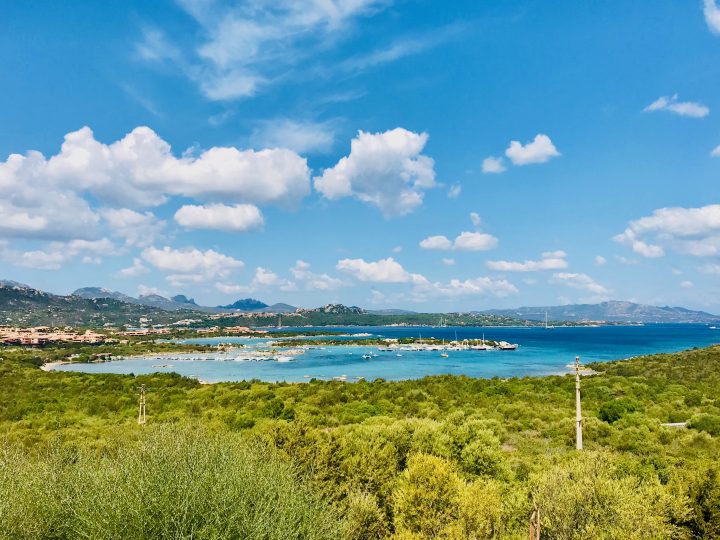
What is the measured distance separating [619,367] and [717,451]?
46.0 metres

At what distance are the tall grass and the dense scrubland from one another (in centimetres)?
3

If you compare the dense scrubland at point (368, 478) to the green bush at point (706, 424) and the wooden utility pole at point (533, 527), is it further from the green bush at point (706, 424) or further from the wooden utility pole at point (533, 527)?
the wooden utility pole at point (533, 527)

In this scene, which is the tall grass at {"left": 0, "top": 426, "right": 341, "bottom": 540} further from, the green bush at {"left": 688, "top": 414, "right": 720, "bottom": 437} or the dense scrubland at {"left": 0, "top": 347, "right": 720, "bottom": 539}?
the green bush at {"left": 688, "top": 414, "right": 720, "bottom": 437}

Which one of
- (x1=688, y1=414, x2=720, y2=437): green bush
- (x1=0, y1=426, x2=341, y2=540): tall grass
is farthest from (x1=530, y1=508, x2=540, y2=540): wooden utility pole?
(x1=688, y1=414, x2=720, y2=437): green bush

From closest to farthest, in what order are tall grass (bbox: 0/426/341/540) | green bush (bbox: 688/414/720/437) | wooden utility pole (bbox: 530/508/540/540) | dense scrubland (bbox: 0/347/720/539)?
tall grass (bbox: 0/426/341/540)
dense scrubland (bbox: 0/347/720/539)
wooden utility pole (bbox: 530/508/540/540)
green bush (bbox: 688/414/720/437)

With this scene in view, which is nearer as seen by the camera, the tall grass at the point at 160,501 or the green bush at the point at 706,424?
the tall grass at the point at 160,501

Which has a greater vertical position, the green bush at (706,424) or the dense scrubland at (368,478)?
the dense scrubland at (368,478)

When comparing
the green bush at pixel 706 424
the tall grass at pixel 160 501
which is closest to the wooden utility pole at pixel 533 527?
the tall grass at pixel 160 501

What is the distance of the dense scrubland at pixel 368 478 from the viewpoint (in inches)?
304

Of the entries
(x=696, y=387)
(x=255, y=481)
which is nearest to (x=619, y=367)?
(x=696, y=387)

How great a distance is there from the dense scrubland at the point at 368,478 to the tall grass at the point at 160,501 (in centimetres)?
3

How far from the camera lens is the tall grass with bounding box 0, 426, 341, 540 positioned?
716 cm

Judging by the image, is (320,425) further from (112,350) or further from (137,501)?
(112,350)

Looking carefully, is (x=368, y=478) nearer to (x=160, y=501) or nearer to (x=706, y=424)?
(x=160, y=501)
